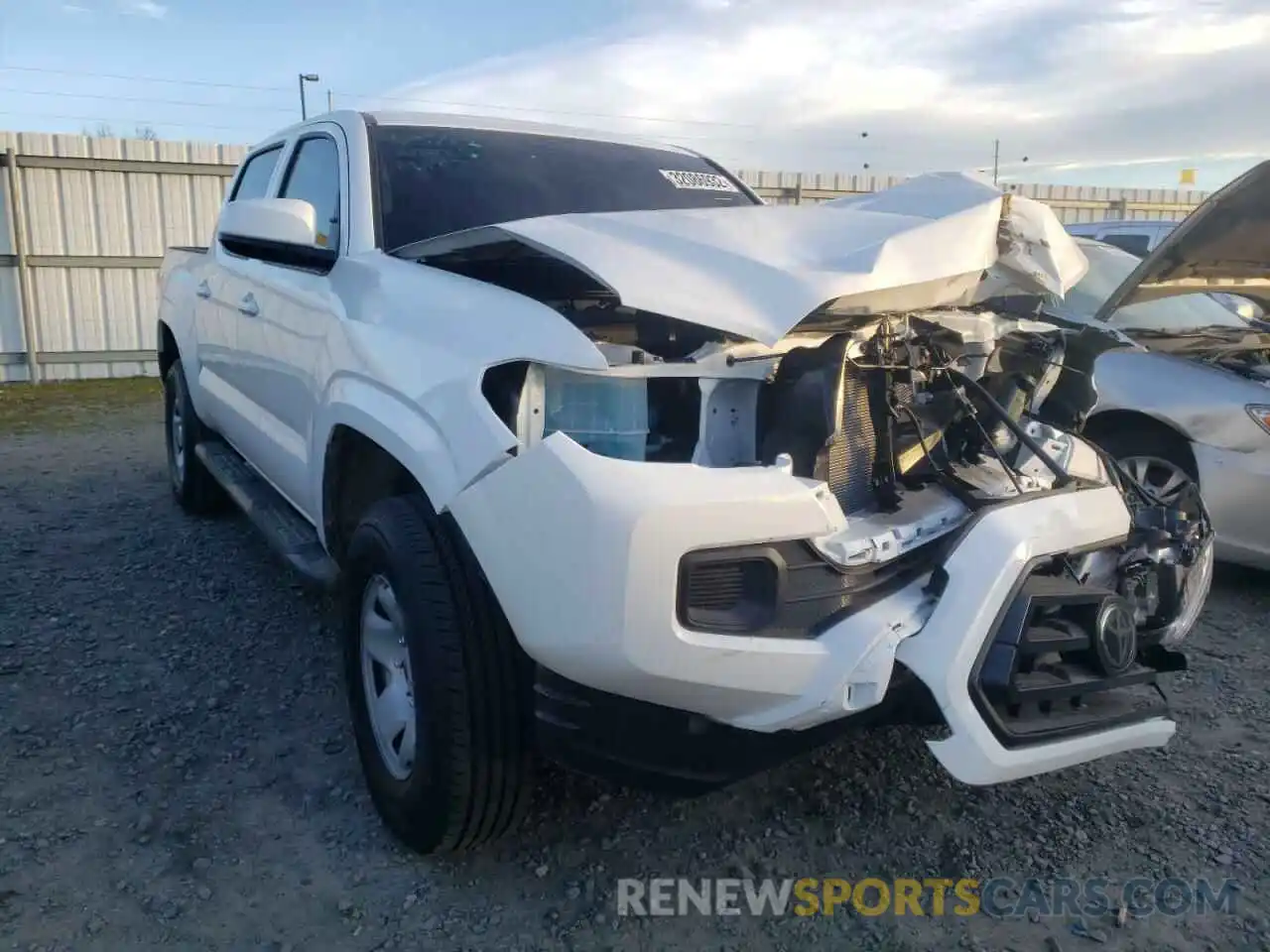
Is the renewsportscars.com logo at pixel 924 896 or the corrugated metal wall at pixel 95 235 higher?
the corrugated metal wall at pixel 95 235

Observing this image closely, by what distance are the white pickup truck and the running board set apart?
0.24 feet

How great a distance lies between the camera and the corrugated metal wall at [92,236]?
1125 cm

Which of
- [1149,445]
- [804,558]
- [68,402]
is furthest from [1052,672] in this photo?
[68,402]

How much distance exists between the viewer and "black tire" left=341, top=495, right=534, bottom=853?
235 cm

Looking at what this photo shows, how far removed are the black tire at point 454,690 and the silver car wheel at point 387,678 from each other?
4.8 inches

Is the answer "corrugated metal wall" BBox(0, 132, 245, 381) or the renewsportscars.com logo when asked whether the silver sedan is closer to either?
the renewsportscars.com logo

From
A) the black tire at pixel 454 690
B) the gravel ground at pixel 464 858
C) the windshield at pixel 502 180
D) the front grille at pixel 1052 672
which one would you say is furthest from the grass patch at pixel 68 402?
the front grille at pixel 1052 672

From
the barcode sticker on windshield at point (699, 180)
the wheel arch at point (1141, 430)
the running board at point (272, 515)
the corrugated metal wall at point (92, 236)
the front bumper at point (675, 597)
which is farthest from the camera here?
the corrugated metal wall at point (92, 236)

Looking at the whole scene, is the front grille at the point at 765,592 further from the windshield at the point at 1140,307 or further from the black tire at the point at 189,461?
the black tire at the point at 189,461

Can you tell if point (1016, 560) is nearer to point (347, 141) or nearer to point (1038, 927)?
point (1038, 927)

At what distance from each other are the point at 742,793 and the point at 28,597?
10.9 feet

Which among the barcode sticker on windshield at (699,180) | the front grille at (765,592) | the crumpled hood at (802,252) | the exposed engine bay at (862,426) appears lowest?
the front grille at (765,592)

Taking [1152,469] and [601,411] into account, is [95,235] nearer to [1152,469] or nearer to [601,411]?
[1152,469]

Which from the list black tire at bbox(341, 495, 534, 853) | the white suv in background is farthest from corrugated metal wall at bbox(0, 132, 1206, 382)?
black tire at bbox(341, 495, 534, 853)
